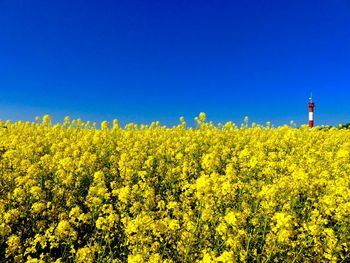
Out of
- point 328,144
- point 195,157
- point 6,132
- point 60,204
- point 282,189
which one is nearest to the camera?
point 282,189

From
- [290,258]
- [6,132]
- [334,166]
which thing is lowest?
[290,258]

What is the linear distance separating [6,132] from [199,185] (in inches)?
358

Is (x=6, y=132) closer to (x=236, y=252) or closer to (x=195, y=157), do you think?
(x=195, y=157)

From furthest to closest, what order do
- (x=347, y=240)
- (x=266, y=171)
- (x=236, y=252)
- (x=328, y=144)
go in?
(x=328, y=144)
(x=266, y=171)
(x=347, y=240)
(x=236, y=252)

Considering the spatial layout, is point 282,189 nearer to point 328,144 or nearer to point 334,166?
point 334,166

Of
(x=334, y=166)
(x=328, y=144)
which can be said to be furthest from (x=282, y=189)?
(x=328, y=144)

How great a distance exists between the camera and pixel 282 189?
13.7 ft

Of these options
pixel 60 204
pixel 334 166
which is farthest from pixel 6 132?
pixel 334 166

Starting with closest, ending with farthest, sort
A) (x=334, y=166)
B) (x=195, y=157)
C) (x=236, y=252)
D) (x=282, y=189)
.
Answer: (x=236, y=252) → (x=282, y=189) → (x=334, y=166) → (x=195, y=157)

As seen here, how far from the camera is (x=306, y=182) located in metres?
4.45

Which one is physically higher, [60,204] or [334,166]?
[334,166]

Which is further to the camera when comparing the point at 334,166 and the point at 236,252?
the point at 334,166

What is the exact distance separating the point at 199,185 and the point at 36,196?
7.10 ft

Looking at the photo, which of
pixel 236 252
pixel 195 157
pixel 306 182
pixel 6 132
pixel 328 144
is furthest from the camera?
pixel 6 132
